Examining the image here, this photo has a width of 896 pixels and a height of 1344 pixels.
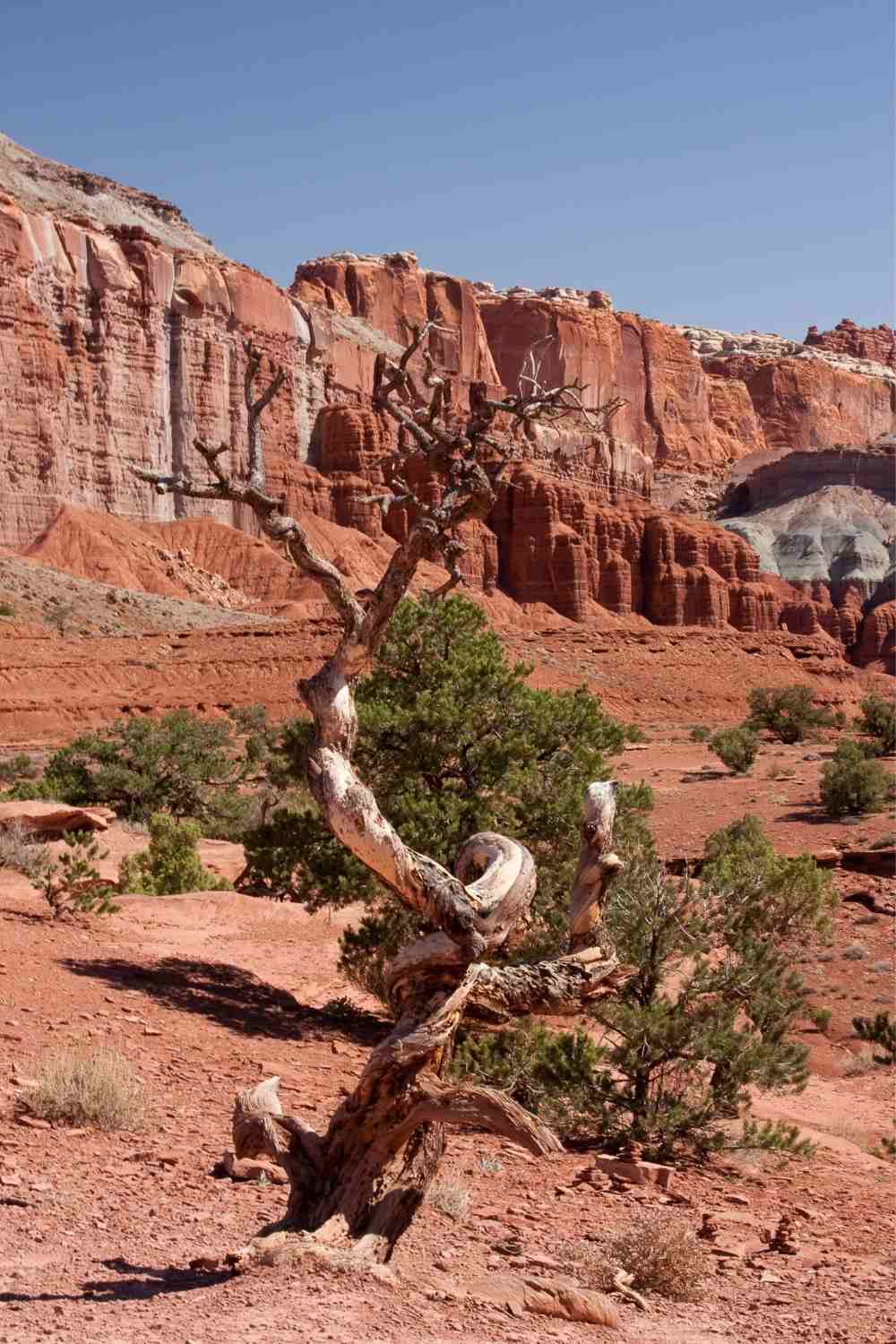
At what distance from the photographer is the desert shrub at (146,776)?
2619 cm

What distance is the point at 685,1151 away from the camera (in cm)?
1009

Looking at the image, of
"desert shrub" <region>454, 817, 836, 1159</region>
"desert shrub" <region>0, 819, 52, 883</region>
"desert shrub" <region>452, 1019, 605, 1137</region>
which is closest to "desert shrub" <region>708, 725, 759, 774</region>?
"desert shrub" <region>0, 819, 52, 883</region>

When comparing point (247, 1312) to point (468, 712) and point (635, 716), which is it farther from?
point (635, 716)

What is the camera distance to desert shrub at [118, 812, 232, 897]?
60.0 ft

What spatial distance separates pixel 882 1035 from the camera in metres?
15.5

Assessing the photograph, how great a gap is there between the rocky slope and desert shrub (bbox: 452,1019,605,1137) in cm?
3930

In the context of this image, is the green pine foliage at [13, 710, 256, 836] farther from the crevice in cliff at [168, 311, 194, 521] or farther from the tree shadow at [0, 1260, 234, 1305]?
the crevice in cliff at [168, 311, 194, 521]

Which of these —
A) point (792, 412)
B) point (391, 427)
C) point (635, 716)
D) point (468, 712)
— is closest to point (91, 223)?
point (391, 427)

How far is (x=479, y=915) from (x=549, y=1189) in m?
3.24

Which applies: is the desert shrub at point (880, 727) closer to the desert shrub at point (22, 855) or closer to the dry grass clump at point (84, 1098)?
the desert shrub at point (22, 855)

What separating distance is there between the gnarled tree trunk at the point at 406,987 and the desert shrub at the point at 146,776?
19102 mm

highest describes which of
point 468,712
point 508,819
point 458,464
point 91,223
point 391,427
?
point 91,223

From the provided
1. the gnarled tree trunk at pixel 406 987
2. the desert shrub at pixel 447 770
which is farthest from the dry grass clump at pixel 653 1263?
the desert shrub at pixel 447 770

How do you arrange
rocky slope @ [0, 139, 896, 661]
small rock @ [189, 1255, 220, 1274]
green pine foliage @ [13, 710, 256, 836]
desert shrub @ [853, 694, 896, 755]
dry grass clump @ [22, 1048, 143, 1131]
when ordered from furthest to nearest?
rocky slope @ [0, 139, 896, 661], desert shrub @ [853, 694, 896, 755], green pine foliage @ [13, 710, 256, 836], dry grass clump @ [22, 1048, 143, 1131], small rock @ [189, 1255, 220, 1274]
